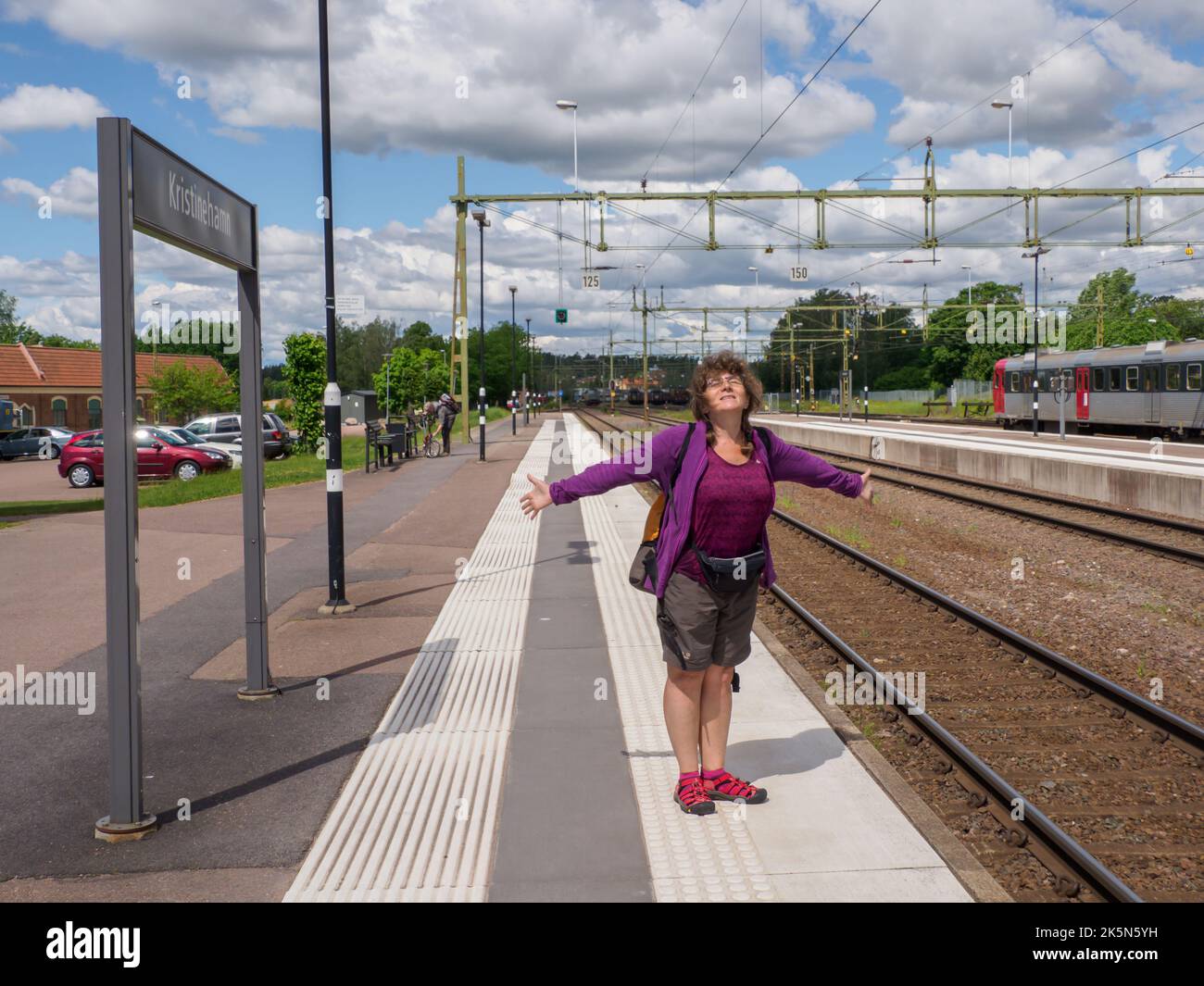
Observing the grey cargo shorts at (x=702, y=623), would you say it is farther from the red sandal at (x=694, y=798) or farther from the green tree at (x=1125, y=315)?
the green tree at (x=1125, y=315)

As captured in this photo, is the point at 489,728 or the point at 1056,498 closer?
the point at 489,728

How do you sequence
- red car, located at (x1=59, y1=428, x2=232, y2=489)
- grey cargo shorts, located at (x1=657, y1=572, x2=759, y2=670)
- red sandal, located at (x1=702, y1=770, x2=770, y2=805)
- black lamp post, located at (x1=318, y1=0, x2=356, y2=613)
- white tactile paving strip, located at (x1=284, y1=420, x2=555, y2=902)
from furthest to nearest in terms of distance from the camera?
red car, located at (x1=59, y1=428, x2=232, y2=489) → black lamp post, located at (x1=318, y1=0, x2=356, y2=613) → red sandal, located at (x1=702, y1=770, x2=770, y2=805) → grey cargo shorts, located at (x1=657, y1=572, x2=759, y2=670) → white tactile paving strip, located at (x1=284, y1=420, x2=555, y2=902)

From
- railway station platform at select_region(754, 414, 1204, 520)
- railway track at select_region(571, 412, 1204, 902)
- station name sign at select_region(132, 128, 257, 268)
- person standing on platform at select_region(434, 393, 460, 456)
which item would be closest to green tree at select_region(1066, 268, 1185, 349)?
railway station platform at select_region(754, 414, 1204, 520)

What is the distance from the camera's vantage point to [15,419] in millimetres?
62812

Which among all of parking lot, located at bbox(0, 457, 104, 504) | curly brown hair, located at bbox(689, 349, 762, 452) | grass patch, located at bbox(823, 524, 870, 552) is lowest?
grass patch, located at bbox(823, 524, 870, 552)

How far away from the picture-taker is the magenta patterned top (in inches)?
185

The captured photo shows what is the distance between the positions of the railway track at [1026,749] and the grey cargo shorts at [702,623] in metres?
1.32

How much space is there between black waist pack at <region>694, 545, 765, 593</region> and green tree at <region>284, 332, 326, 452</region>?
3464cm

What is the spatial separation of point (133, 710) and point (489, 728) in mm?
2106

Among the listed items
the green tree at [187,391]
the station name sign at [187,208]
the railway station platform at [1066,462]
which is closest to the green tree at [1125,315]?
the railway station platform at [1066,462]

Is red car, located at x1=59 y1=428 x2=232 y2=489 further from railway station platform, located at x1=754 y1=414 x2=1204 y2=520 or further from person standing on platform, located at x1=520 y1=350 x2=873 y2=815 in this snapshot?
person standing on platform, located at x1=520 y1=350 x2=873 y2=815

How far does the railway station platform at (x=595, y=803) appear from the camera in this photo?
428 cm
